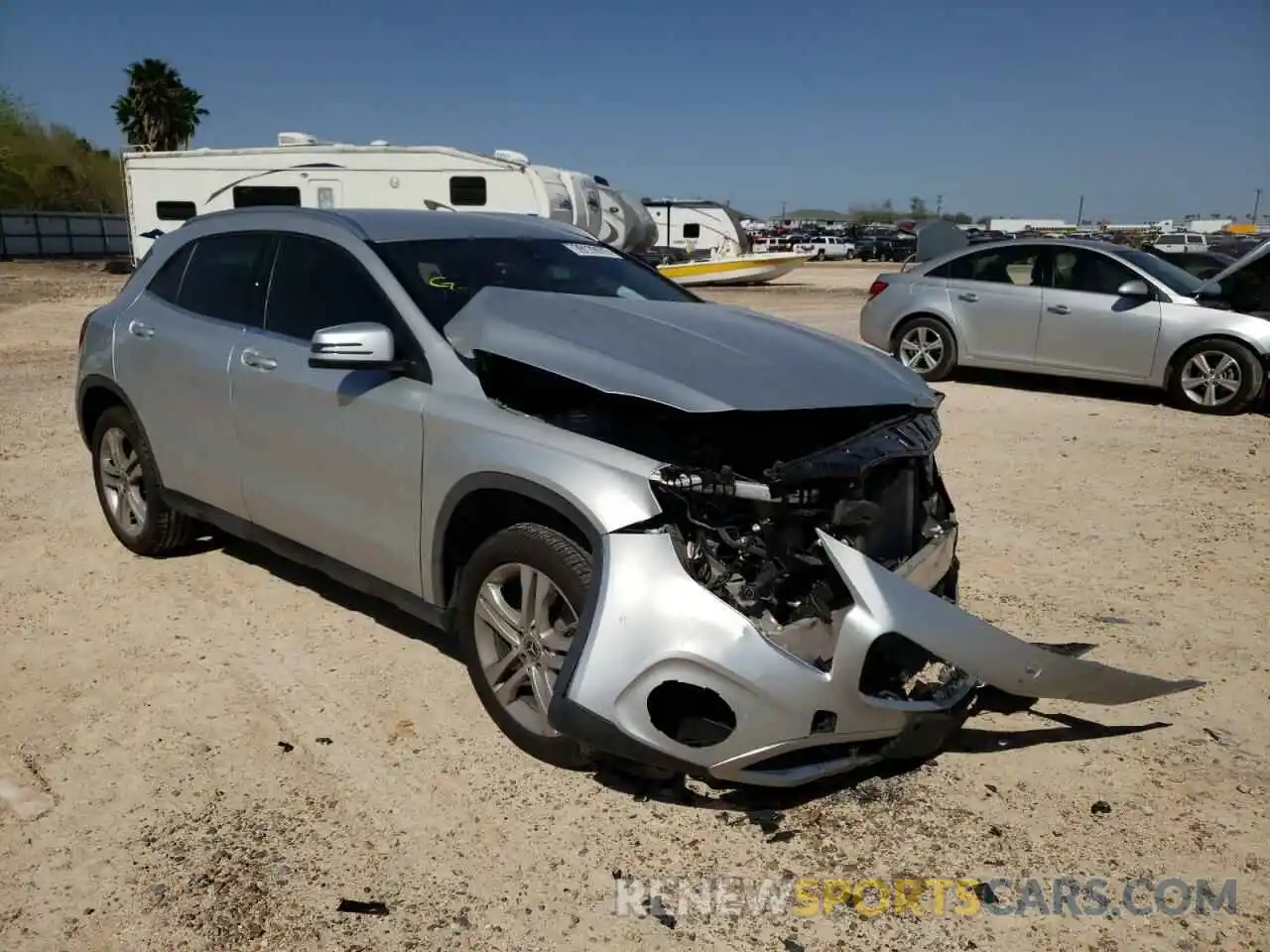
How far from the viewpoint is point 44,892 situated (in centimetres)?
279

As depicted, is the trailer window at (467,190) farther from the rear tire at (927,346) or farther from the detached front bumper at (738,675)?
the detached front bumper at (738,675)

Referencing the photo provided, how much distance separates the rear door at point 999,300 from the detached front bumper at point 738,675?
826 cm

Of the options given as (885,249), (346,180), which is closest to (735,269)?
(346,180)

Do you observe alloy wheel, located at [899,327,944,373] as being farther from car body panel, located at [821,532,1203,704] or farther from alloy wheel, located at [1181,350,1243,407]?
car body panel, located at [821,532,1203,704]

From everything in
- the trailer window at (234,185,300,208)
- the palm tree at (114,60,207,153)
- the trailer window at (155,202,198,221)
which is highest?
the palm tree at (114,60,207,153)

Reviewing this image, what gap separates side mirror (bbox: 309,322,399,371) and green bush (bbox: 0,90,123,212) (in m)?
49.7

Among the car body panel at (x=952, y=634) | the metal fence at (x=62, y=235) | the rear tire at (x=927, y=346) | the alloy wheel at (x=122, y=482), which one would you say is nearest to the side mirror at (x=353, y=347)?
the car body panel at (x=952, y=634)

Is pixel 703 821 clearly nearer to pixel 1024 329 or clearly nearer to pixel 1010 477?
pixel 1010 477

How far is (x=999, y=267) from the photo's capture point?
10.8 meters

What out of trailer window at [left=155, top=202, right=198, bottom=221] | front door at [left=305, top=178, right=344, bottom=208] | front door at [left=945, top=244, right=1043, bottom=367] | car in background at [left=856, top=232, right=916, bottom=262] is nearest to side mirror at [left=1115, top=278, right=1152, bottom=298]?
front door at [left=945, top=244, right=1043, bottom=367]

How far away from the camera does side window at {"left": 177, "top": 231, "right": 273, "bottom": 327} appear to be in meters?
4.50

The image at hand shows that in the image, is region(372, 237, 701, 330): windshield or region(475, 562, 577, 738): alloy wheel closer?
region(475, 562, 577, 738): alloy wheel

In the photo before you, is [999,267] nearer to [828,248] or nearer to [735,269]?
[735,269]

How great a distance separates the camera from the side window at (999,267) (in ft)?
34.8
